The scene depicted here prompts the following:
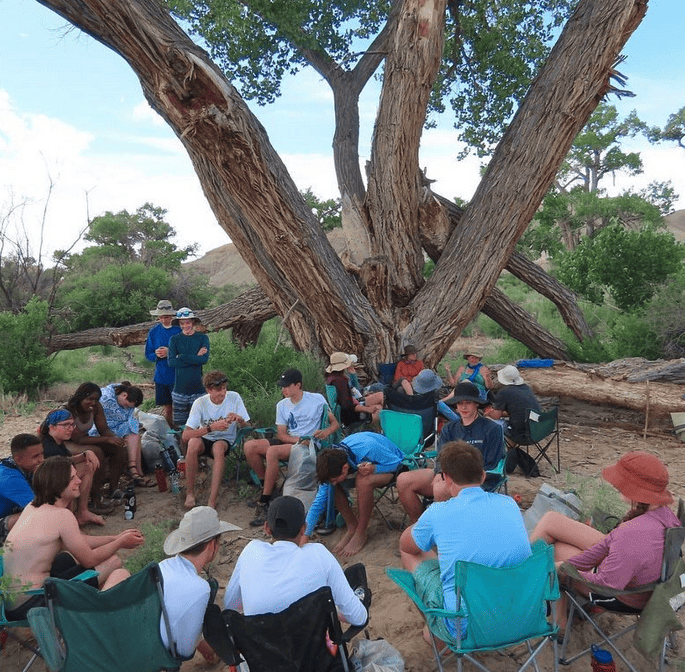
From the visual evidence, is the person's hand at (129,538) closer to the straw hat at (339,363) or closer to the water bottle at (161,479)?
the water bottle at (161,479)

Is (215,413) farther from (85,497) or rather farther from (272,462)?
(85,497)

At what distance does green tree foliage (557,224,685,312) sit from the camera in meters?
10.7

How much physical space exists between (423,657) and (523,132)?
6.43 metres

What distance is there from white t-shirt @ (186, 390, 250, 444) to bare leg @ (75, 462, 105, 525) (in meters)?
0.85

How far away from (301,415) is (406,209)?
419 centimetres

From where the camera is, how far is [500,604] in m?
2.41

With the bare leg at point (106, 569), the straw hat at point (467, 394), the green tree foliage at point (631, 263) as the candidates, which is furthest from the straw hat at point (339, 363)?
the green tree foliage at point (631, 263)

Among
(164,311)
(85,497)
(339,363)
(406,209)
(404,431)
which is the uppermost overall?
(406,209)

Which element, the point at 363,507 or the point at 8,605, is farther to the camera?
the point at 363,507

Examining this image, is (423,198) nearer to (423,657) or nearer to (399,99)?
(399,99)

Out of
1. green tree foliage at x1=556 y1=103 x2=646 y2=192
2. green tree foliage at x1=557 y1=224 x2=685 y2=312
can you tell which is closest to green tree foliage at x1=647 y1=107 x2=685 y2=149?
green tree foliage at x1=556 y1=103 x2=646 y2=192

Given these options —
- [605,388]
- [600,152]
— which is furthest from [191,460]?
[600,152]

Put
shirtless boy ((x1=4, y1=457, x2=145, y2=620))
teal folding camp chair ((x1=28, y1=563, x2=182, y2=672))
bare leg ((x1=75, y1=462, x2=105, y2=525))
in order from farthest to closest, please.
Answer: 1. bare leg ((x1=75, y1=462, x2=105, y2=525))
2. shirtless boy ((x1=4, y1=457, x2=145, y2=620))
3. teal folding camp chair ((x1=28, y1=563, x2=182, y2=672))

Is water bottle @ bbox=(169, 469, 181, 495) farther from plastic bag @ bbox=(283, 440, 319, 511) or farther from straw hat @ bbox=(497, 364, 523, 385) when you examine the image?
straw hat @ bbox=(497, 364, 523, 385)
